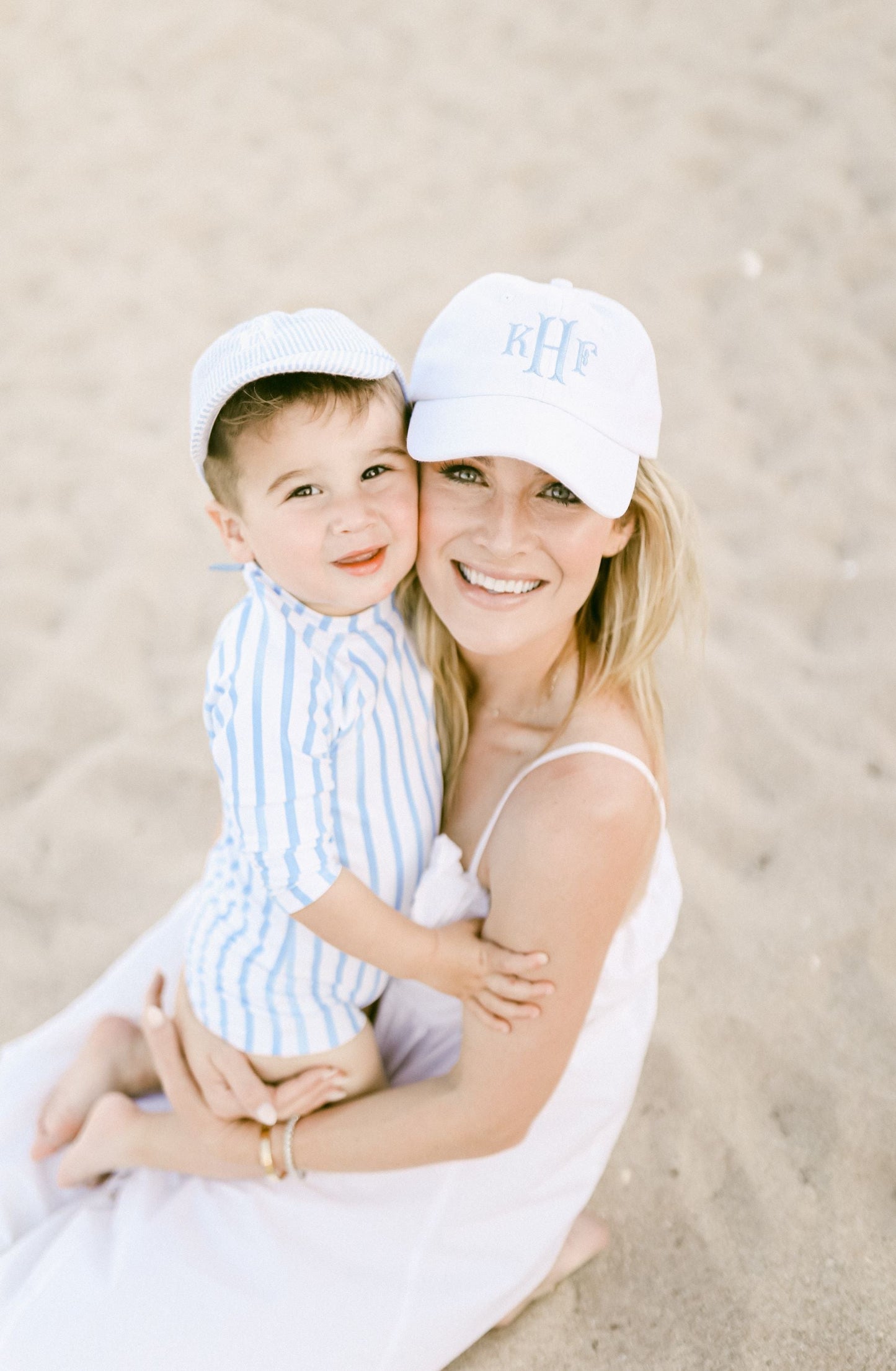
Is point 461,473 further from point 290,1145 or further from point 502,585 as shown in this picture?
point 290,1145

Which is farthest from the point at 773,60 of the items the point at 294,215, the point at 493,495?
the point at 493,495

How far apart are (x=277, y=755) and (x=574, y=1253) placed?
128 cm

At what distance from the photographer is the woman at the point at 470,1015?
5.72ft

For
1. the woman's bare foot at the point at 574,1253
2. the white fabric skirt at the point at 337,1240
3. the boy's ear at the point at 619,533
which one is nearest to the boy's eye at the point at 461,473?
the boy's ear at the point at 619,533

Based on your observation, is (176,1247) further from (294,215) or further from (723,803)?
(294,215)

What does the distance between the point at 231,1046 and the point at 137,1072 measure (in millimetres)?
427

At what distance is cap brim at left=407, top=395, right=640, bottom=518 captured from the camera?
5.50 ft

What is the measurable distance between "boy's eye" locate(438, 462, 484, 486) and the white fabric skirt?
2.73ft

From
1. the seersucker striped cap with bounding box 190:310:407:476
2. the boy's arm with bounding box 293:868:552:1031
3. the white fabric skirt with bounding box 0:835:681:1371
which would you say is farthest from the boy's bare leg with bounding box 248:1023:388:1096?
the seersucker striped cap with bounding box 190:310:407:476

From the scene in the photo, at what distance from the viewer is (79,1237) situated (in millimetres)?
1961

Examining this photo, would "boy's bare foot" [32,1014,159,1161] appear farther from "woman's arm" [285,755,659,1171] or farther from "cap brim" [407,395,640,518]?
"cap brim" [407,395,640,518]

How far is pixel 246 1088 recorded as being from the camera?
2002mm

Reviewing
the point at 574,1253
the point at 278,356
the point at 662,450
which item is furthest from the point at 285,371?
the point at 662,450

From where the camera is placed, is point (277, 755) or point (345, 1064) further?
point (345, 1064)
